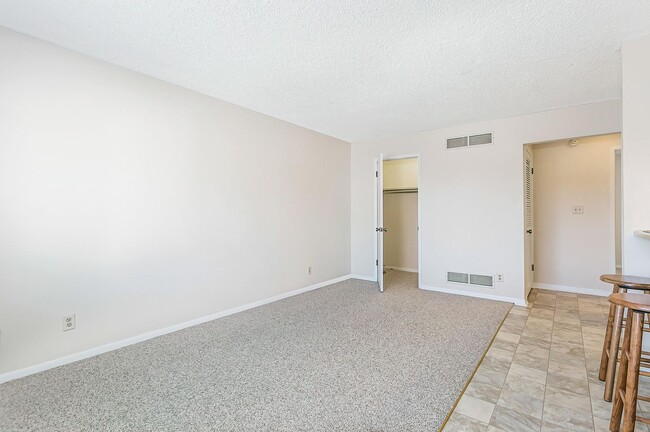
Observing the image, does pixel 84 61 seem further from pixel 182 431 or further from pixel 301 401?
pixel 301 401

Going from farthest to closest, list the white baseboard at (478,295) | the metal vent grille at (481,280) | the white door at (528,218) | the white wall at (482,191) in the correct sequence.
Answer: the metal vent grille at (481,280) < the white door at (528,218) < the white baseboard at (478,295) < the white wall at (482,191)

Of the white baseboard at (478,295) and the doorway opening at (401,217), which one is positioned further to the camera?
Answer: the doorway opening at (401,217)

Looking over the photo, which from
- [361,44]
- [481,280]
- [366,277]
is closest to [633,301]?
[361,44]

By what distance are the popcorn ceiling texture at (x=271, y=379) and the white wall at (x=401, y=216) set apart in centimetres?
271

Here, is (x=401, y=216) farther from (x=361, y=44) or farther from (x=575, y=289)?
(x=361, y=44)

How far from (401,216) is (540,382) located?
4.22 meters

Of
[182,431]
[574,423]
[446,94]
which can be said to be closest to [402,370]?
[574,423]

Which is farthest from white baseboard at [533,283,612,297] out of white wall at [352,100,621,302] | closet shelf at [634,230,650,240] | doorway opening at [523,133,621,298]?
closet shelf at [634,230,650,240]

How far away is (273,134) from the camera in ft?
13.1

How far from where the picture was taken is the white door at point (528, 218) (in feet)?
13.1

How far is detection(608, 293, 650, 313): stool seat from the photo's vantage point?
1.39 m

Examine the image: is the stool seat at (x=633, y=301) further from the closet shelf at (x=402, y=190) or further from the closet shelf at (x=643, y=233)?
the closet shelf at (x=402, y=190)

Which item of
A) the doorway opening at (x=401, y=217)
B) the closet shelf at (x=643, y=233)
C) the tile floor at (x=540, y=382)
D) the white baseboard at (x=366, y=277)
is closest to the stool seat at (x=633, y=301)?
the closet shelf at (x=643, y=233)

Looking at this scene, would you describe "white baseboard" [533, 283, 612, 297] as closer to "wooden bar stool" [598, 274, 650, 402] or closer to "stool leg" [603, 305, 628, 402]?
"wooden bar stool" [598, 274, 650, 402]
